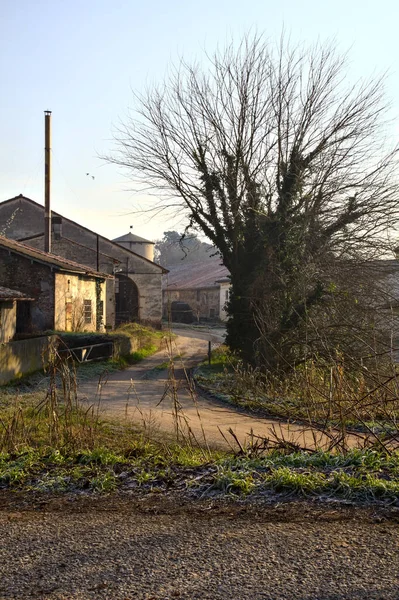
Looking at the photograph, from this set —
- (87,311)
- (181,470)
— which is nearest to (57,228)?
(87,311)

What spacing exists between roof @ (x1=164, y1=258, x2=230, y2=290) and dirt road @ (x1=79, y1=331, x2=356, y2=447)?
3075 cm

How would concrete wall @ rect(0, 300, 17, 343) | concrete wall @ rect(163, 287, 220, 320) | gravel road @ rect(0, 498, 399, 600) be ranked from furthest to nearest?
concrete wall @ rect(163, 287, 220, 320), concrete wall @ rect(0, 300, 17, 343), gravel road @ rect(0, 498, 399, 600)

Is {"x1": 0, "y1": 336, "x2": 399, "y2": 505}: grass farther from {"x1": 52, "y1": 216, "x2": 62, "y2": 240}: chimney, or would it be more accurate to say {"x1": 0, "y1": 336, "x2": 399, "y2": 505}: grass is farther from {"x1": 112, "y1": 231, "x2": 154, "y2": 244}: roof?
{"x1": 112, "y1": 231, "x2": 154, "y2": 244}: roof

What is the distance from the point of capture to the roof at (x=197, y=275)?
59344 millimetres

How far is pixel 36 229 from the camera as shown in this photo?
39875 millimetres

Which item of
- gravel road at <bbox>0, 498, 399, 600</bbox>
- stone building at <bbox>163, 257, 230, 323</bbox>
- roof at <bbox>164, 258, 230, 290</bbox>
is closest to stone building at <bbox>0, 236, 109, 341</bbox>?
gravel road at <bbox>0, 498, 399, 600</bbox>

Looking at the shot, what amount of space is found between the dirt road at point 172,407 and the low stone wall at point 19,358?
6.97 ft

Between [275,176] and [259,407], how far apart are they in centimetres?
1064

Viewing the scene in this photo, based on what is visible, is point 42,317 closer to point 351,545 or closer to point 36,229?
point 36,229

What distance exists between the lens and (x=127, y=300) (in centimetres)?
4250

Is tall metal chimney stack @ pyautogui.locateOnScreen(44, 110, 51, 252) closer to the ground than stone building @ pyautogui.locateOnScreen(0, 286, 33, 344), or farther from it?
farther from it

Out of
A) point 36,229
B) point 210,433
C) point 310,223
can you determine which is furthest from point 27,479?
point 36,229

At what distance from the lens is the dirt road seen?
9.38 meters

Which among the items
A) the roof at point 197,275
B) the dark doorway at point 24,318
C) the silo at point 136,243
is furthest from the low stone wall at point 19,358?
the silo at point 136,243
